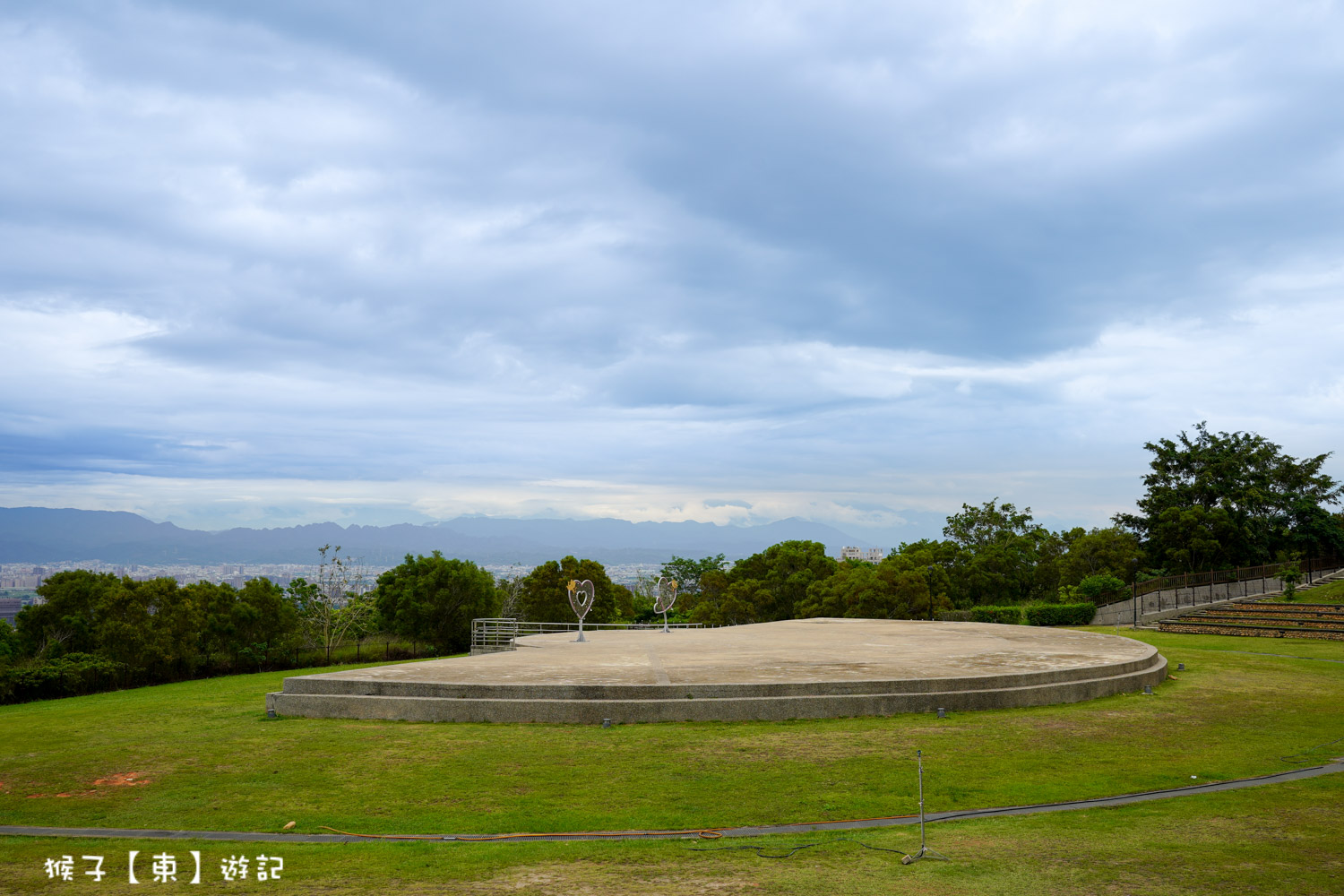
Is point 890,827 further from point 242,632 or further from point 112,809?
point 242,632

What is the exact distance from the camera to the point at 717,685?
1220 cm

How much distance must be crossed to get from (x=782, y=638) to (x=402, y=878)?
53.1 ft

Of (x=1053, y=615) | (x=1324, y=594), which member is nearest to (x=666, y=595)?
(x=1053, y=615)

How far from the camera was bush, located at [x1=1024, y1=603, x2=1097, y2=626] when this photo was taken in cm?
3562

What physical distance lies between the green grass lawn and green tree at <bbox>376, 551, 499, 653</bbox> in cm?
2397

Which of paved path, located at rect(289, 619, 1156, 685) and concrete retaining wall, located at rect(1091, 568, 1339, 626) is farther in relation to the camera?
concrete retaining wall, located at rect(1091, 568, 1339, 626)

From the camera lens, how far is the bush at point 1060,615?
35625mm

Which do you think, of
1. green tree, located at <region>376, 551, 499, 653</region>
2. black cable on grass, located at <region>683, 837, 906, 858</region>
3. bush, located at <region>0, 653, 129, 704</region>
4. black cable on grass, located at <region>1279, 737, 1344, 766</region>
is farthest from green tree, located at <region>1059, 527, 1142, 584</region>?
bush, located at <region>0, 653, 129, 704</region>

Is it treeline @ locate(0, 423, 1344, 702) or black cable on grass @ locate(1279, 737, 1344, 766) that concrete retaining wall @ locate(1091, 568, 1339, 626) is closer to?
treeline @ locate(0, 423, 1344, 702)

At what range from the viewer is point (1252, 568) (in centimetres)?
3822

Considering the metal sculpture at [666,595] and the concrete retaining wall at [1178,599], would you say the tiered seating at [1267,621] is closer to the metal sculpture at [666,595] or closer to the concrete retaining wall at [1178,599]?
the concrete retaining wall at [1178,599]

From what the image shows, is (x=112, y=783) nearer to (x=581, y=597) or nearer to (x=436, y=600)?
(x=581, y=597)

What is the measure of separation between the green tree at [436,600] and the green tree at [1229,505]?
127 ft

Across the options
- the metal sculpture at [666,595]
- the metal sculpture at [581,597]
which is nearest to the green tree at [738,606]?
the metal sculpture at [666,595]
